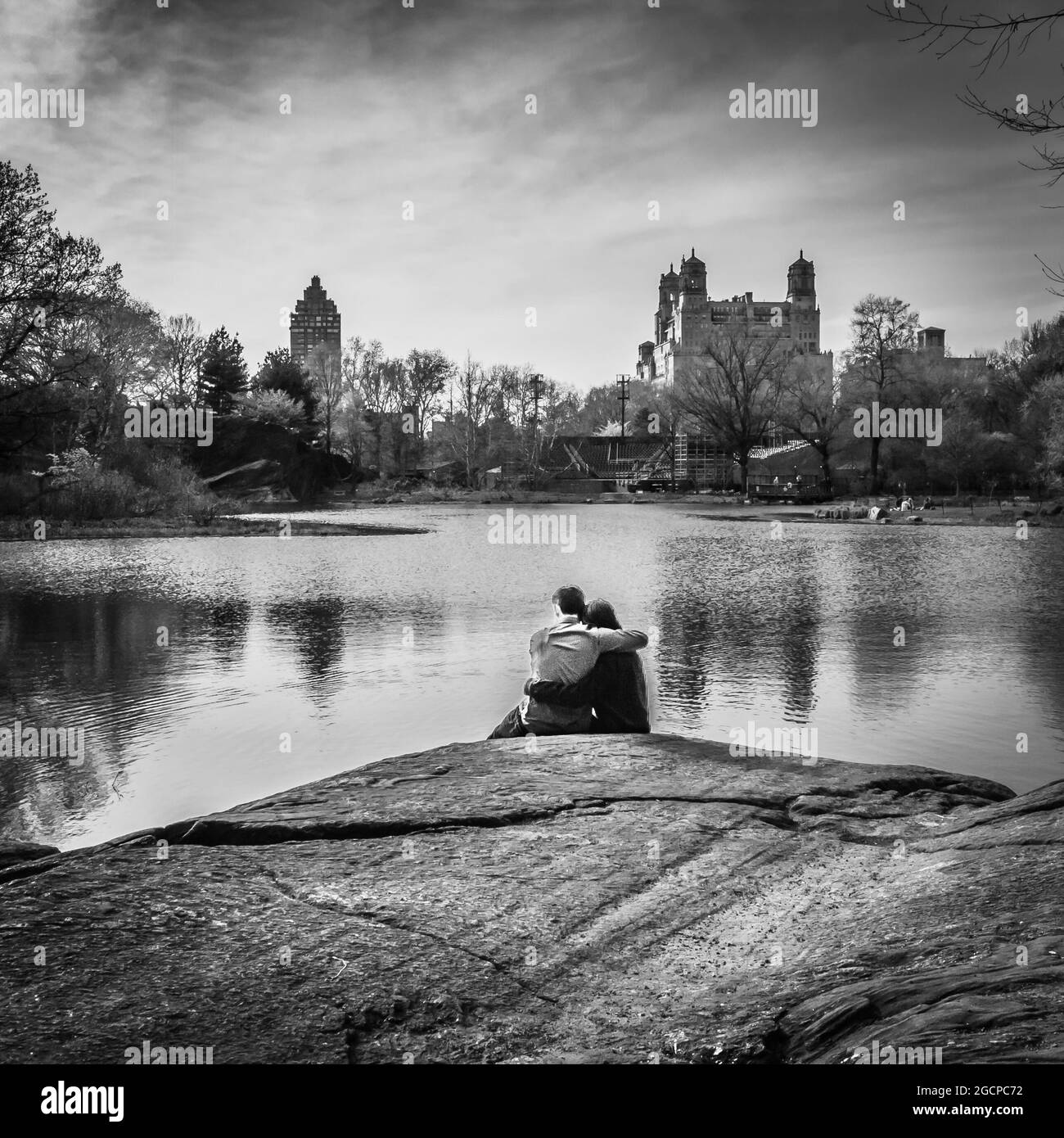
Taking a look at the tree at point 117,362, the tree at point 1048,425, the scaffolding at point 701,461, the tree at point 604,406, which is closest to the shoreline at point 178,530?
the tree at point 117,362

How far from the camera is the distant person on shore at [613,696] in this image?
8.05m

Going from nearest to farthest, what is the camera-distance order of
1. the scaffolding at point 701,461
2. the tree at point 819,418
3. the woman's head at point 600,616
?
the woman's head at point 600,616 → the tree at point 819,418 → the scaffolding at point 701,461

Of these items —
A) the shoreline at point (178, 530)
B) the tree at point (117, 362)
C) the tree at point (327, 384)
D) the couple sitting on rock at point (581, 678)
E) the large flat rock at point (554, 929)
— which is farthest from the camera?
the tree at point (327, 384)

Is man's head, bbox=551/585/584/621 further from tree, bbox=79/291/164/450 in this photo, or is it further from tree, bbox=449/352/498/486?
tree, bbox=449/352/498/486

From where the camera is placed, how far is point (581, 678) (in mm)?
7922

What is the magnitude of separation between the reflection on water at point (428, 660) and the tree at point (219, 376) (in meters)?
49.6

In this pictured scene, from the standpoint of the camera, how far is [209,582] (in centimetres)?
2319

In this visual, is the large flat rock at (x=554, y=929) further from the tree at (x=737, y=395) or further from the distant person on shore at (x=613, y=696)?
the tree at (x=737, y=395)

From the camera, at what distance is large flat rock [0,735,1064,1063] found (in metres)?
3.48

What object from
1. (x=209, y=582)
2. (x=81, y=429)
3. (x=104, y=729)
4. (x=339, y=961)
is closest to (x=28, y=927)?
(x=339, y=961)

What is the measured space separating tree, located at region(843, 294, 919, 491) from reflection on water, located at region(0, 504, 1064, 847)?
4372 centimetres

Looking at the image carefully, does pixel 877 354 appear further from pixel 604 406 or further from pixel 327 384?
pixel 604 406

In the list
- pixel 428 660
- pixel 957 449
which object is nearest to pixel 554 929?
pixel 428 660

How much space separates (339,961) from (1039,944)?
2576 mm
